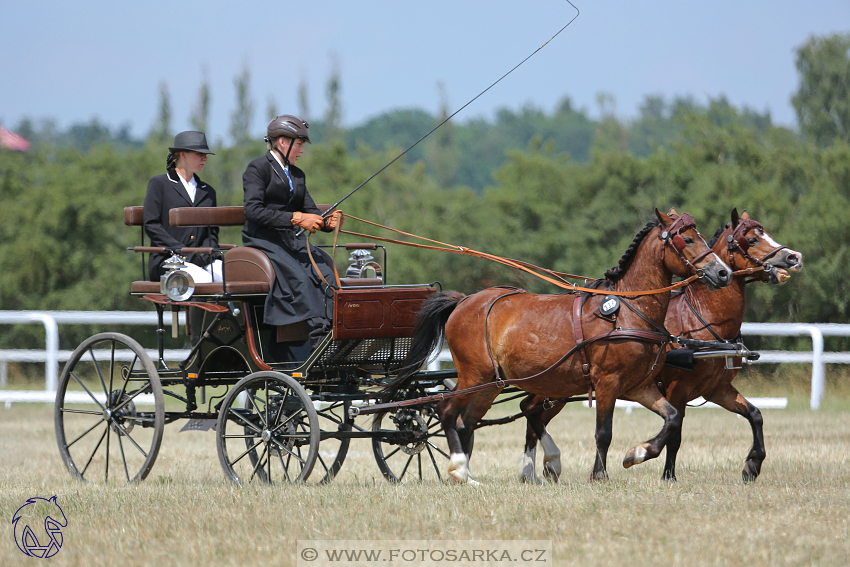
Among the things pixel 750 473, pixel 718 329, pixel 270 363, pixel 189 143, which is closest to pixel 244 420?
pixel 270 363

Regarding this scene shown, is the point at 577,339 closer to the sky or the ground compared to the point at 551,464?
closer to the sky

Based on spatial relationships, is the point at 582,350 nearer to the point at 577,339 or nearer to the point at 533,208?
the point at 577,339

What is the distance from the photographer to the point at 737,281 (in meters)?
7.34

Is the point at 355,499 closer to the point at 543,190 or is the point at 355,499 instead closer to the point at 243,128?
the point at 543,190

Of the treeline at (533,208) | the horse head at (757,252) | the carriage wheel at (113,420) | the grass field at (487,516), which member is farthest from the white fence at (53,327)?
the horse head at (757,252)

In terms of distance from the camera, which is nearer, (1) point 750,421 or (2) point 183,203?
(1) point 750,421

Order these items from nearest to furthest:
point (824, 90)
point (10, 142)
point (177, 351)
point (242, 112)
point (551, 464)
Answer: point (551, 464) → point (177, 351) → point (824, 90) → point (10, 142) → point (242, 112)

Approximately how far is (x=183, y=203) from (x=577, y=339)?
10.8 ft

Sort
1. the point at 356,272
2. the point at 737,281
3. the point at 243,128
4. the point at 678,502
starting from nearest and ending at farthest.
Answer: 1. the point at 678,502
2. the point at 737,281
3. the point at 356,272
4. the point at 243,128

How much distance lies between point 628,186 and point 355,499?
12935 mm

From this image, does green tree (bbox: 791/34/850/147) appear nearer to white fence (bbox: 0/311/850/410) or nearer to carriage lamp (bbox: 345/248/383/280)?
white fence (bbox: 0/311/850/410)

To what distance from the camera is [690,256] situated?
6.46 meters

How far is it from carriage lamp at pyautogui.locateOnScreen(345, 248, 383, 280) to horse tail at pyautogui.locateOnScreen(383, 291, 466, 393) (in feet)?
2.98

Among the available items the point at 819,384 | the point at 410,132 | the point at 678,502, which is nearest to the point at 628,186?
the point at 819,384
